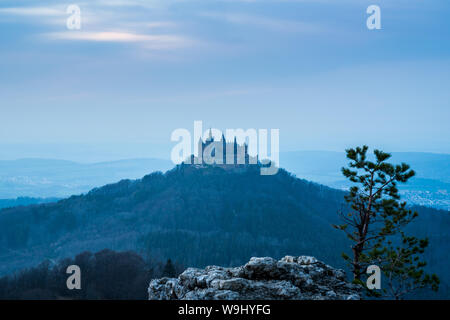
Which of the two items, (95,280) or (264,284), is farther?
→ (95,280)

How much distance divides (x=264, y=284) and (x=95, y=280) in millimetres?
123347

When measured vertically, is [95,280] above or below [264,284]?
below

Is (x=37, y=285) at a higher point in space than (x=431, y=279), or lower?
lower

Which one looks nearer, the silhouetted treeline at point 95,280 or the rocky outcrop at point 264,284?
the rocky outcrop at point 264,284

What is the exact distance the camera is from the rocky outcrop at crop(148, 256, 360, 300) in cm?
1617

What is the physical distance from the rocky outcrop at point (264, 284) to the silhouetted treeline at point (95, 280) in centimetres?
9572

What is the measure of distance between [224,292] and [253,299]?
1014 millimetres

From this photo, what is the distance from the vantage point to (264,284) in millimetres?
16750

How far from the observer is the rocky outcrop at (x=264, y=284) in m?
16.2

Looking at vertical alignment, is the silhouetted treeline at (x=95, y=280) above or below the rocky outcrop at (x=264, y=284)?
below

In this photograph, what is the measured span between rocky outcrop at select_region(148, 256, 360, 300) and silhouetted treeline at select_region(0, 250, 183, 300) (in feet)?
314
